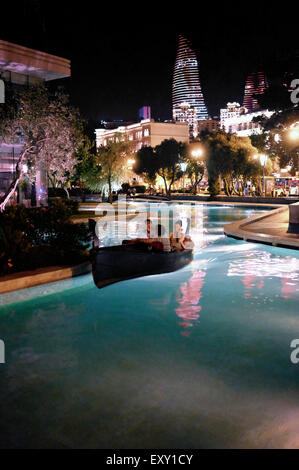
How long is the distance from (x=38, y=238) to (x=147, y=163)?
68746 millimetres

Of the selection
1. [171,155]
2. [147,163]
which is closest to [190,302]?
[171,155]

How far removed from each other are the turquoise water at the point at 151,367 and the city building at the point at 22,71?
83.2ft

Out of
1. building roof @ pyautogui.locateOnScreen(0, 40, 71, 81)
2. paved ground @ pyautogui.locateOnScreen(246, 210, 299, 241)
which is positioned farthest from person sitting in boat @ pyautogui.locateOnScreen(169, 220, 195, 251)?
building roof @ pyautogui.locateOnScreen(0, 40, 71, 81)

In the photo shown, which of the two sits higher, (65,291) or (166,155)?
(166,155)

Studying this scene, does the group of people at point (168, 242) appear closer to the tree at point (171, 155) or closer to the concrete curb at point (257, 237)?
the concrete curb at point (257, 237)

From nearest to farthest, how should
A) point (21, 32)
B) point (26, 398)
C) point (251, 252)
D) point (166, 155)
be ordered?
point (26, 398) → point (251, 252) → point (21, 32) → point (166, 155)

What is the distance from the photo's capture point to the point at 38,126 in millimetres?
23953

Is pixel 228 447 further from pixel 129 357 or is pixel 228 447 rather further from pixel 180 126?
pixel 180 126

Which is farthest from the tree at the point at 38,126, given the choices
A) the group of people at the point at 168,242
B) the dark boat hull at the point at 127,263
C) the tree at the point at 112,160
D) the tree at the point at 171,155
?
the tree at the point at 171,155

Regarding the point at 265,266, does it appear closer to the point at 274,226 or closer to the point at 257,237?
the point at 257,237

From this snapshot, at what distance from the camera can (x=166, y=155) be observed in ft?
256

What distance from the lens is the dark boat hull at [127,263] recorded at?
1143cm
